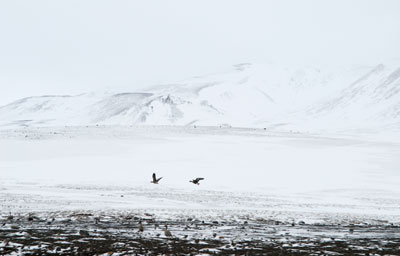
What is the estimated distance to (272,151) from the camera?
5331 centimetres

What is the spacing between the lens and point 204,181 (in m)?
34.5

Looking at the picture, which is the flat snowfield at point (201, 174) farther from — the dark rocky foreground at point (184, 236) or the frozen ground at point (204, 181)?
the dark rocky foreground at point (184, 236)

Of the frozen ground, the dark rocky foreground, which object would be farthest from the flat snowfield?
the dark rocky foreground

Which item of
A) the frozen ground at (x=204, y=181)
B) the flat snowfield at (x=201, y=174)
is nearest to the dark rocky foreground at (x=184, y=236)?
the frozen ground at (x=204, y=181)

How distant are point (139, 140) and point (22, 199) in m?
38.3

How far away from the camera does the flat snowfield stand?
22.7 metres

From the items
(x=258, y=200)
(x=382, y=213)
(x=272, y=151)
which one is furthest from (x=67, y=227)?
(x=272, y=151)

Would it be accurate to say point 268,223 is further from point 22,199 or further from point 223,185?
point 223,185

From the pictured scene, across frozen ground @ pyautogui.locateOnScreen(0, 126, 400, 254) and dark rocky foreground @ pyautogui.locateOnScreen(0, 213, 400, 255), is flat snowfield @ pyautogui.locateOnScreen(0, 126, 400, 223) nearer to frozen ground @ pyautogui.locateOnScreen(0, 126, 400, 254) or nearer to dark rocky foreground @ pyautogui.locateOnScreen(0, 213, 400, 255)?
frozen ground @ pyautogui.locateOnScreen(0, 126, 400, 254)

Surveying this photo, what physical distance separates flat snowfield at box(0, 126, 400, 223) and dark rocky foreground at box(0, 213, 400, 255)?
185cm

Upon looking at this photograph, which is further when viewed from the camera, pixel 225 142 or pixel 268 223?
pixel 225 142

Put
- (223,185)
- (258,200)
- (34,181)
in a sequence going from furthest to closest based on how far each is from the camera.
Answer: (223,185) < (34,181) < (258,200)

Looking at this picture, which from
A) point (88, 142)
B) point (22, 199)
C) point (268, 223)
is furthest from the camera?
point (88, 142)

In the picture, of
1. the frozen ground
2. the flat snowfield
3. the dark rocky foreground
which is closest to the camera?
the dark rocky foreground
